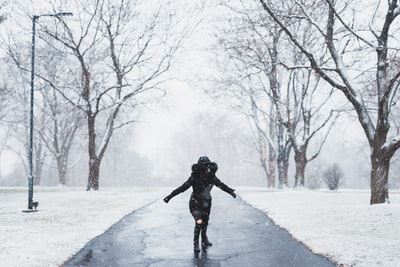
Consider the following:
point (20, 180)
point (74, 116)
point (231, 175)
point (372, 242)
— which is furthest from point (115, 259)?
point (231, 175)

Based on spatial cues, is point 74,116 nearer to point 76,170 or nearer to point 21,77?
point 21,77

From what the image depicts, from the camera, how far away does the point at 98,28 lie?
31250 mm

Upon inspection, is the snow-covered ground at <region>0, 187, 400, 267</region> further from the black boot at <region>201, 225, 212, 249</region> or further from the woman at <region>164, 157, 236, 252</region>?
the woman at <region>164, 157, 236, 252</region>

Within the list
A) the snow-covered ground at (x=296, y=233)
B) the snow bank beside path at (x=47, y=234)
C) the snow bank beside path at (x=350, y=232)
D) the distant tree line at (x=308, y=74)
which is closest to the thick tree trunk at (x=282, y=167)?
the distant tree line at (x=308, y=74)

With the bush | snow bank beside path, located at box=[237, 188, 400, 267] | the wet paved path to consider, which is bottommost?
the wet paved path

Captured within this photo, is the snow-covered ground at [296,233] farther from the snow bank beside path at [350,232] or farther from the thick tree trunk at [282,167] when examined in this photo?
the thick tree trunk at [282,167]

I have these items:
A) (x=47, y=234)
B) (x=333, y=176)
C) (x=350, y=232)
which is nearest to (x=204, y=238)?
(x=350, y=232)

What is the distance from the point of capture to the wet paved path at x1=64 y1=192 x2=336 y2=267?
24.6ft

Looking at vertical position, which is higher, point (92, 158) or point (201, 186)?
point (92, 158)

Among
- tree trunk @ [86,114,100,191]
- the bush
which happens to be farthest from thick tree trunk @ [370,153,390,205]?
the bush

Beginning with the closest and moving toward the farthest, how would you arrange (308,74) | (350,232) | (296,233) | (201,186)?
(201,186), (350,232), (296,233), (308,74)

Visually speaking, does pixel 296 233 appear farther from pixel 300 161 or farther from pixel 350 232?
pixel 300 161

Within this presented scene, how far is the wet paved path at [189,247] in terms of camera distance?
750cm

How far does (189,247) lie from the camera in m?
8.98
